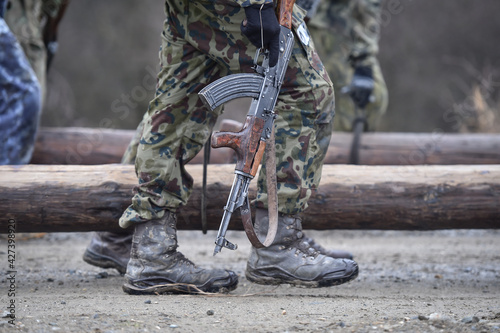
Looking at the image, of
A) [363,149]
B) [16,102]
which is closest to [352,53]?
[363,149]

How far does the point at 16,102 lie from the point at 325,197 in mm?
1908

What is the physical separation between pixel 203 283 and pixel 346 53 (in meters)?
3.35

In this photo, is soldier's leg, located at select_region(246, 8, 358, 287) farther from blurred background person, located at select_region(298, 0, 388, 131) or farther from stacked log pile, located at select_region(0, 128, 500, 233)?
blurred background person, located at select_region(298, 0, 388, 131)

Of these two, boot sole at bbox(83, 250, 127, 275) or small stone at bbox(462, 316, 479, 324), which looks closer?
small stone at bbox(462, 316, 479, 324)

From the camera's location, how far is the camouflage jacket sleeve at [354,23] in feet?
16.7

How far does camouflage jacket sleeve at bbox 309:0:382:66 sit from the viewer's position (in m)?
5.09

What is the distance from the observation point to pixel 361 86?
4.99m

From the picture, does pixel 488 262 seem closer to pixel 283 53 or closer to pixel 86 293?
pixel 283 53

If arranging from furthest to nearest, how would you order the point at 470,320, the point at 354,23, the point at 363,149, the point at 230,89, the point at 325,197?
the point at 354,23
the point at 363,149
the point at 325,197
the point at 230,89
the point at 470,320

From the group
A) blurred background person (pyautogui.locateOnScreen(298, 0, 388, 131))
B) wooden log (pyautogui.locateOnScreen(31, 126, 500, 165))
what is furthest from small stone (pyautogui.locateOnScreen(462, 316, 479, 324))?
blurred background person (pyautogui.locateOnScreen(298, 0, 388, 131))

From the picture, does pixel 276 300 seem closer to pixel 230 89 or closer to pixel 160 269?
pixel 160 269

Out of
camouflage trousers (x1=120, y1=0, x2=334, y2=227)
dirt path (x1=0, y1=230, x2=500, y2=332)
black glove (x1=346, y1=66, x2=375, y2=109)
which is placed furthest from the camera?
black glove (x1=346, y1=66, x2=375, y2=109)

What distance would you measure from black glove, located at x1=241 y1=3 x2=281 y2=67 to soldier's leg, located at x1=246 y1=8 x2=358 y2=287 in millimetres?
212

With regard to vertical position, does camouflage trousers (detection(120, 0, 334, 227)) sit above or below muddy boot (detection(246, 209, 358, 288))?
above
